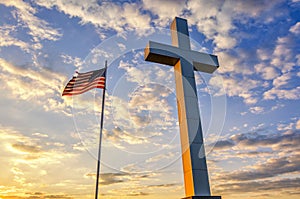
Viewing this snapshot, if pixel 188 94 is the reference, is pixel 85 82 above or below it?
above

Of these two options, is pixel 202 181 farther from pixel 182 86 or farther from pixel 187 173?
pixel 182 86

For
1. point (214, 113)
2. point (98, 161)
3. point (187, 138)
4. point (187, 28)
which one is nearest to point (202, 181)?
point (187, 138)

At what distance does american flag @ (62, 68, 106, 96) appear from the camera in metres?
10.0

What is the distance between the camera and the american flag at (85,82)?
1000 cm

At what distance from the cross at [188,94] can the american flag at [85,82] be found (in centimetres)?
234

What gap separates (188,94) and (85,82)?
4220mm

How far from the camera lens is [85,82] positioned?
401 inches

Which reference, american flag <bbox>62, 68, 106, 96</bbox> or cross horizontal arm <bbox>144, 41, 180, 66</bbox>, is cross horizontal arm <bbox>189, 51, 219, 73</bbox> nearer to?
cross horizontal arm <bbox>144, 41, 180, 66</bbox>

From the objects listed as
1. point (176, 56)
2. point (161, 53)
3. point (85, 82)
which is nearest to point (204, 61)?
point (176, 56)

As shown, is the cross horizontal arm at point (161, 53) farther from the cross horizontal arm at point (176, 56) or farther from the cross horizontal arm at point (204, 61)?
the cross horizontal arm at point (204, 61)

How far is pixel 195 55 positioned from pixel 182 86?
1475 millimetres

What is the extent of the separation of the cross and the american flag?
2.34 metres

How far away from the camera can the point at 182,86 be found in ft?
26.4

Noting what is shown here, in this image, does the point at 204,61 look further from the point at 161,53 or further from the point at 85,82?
the point at 85,82
